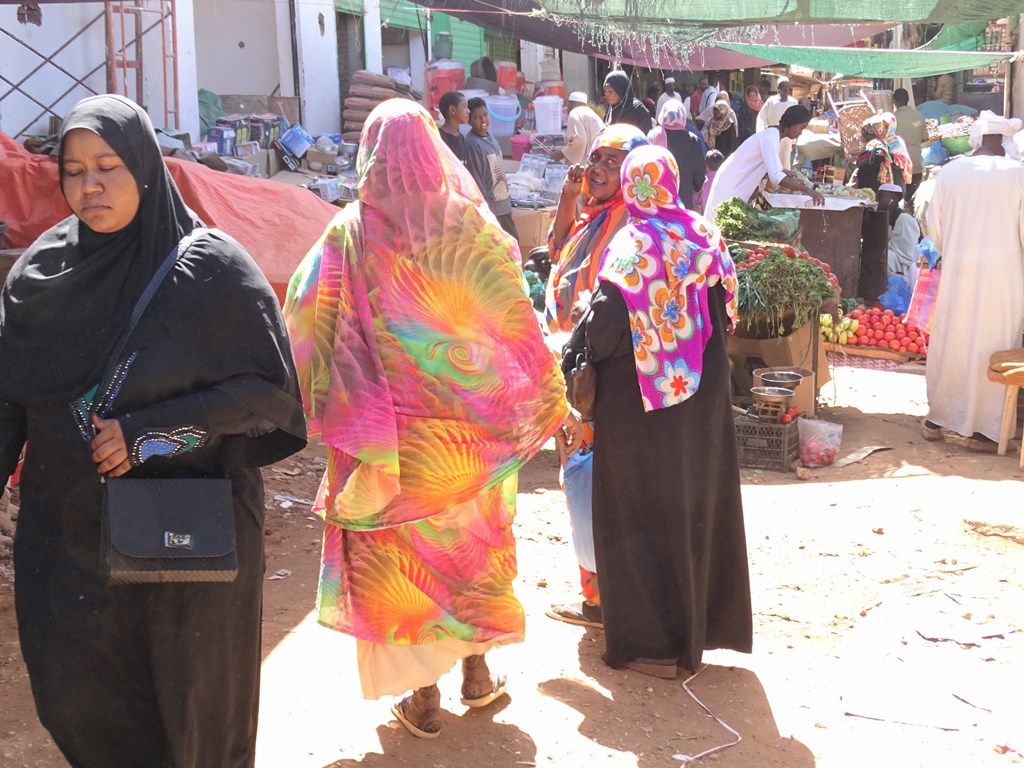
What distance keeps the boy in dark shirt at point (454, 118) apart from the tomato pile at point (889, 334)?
147 inches

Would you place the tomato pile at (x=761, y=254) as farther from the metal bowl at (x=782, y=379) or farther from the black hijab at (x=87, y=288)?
the black hijab at (x=87, y=288)

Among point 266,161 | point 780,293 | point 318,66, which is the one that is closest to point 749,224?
point 780,293

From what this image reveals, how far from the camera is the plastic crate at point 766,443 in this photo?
7.11 metres

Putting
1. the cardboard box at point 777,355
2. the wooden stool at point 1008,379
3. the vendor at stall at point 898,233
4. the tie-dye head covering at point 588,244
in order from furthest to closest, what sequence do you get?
the vendor at stall at point 898,233
the cardboard box at point 777,355
the wooden stool at point 1008,379
the tie-dye head covering at point 588,244

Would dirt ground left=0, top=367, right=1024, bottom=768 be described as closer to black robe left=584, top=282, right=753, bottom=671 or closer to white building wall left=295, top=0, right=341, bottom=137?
black robe left=584, top=282, right=753, bottom=671

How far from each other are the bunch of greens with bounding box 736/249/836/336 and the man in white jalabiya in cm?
86

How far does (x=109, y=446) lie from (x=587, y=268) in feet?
8.22

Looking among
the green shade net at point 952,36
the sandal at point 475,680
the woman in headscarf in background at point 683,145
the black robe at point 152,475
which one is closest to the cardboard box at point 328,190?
the woman in headscarf in background at point 683,145

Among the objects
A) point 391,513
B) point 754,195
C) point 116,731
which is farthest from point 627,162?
point 754,195

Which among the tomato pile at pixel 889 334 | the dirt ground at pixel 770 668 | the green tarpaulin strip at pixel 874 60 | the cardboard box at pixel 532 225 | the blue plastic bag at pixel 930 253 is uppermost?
the green tarpaulin strip at pixel 874 60

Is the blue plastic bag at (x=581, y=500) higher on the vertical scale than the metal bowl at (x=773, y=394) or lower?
higher

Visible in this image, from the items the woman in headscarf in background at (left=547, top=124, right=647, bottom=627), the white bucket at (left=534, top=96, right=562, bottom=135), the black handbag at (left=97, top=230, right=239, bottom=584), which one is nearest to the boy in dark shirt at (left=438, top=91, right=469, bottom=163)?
the woman in headscarf in background at (left=547, top=124, right=647, bottom=627)

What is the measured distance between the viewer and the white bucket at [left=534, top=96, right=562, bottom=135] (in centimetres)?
1839

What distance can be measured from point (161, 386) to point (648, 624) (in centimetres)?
226
